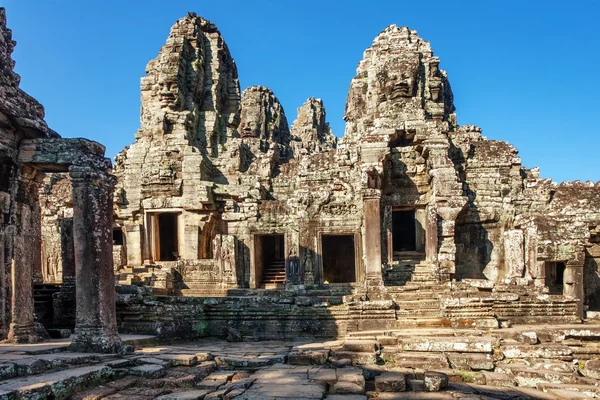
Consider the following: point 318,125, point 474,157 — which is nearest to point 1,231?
point 474,157

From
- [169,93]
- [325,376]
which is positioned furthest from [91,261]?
[169,93]

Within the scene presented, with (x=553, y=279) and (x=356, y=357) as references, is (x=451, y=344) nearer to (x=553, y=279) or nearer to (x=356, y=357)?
(x=356, y=357)

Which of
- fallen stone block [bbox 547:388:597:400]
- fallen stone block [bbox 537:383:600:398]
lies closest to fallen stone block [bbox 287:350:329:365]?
fallen stone block [bbox 537:383:600:398]

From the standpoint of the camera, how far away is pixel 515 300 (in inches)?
469

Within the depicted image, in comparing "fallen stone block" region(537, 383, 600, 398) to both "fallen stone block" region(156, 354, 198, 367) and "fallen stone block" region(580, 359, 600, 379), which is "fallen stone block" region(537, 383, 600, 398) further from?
"fallen stone block" region(156, 354, 198, 367)

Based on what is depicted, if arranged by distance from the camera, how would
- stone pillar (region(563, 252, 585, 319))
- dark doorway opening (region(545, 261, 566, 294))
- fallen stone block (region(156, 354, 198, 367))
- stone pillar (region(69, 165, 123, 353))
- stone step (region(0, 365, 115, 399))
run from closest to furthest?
stone step (region(0, 365, 115, 399)) → fallen stone block (region(156, 354, 198, 367)) → stone pillar (region(69, 165, 123, 353)) → stone pillar (region(563, 252, 585, 319)) → dark doorway opening (region(545, 261, 566, 294))

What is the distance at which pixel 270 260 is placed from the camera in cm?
2008

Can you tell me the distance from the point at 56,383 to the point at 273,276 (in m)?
13.3

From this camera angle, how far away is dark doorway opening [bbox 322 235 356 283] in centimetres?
1947

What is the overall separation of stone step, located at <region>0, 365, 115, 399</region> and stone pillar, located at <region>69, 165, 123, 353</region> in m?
1.28

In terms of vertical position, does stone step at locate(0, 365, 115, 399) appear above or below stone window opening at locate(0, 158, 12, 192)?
below

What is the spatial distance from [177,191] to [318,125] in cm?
2651

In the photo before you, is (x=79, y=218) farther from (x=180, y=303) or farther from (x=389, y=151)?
(x=389, y=151)

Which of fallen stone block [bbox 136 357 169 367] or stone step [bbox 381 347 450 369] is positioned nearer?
fallen stone block [bbox 136 357 169 367]
